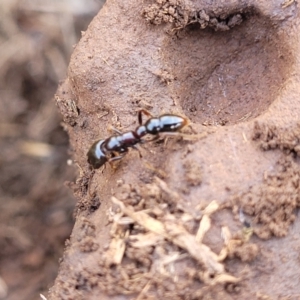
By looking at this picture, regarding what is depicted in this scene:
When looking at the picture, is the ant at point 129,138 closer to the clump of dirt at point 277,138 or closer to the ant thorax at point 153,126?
the ant thorax at point 153,126

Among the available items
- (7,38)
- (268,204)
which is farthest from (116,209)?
(7,38)

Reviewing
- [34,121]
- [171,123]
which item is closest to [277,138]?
[171,123]

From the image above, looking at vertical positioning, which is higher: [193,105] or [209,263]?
[193,105]

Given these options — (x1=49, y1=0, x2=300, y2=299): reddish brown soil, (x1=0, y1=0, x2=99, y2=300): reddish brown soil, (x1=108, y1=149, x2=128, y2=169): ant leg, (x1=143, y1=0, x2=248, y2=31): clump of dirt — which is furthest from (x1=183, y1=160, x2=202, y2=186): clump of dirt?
(x1=0, y1=0, x2=99, y2=300): reddish brown soil

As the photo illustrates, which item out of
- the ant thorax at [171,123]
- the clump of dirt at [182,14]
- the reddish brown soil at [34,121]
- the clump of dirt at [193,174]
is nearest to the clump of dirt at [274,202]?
the clump of dirt at [193,174]

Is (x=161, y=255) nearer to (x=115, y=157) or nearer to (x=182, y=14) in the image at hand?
(x=115, y=157)

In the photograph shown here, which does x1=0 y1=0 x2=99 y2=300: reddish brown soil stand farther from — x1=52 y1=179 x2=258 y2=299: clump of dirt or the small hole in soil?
x1=52 y1=179 x2=258 y2=299: clump of dirt

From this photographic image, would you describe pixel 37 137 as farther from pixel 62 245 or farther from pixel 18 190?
pixel 62 245
